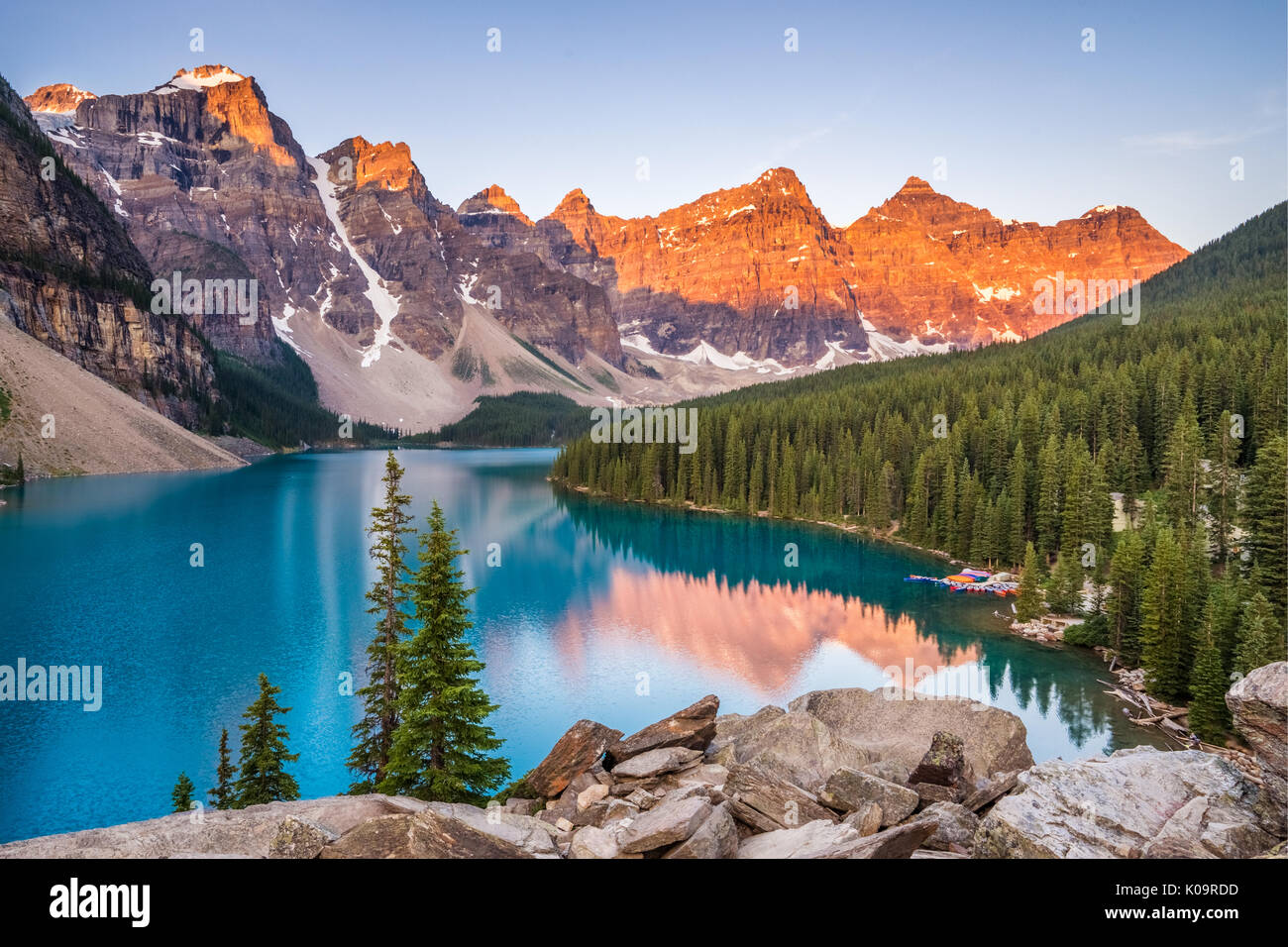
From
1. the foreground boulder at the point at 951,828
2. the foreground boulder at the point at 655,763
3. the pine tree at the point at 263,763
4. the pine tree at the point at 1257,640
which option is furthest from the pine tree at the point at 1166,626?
the pine tree at the point at 263,763

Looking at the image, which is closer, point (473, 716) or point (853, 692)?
point (473, 716)

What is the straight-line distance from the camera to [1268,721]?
9234mm

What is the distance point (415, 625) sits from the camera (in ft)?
135

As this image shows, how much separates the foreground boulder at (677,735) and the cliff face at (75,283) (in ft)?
460

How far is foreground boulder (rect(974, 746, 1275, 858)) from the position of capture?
369 inches

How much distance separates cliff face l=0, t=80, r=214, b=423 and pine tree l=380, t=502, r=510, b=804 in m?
136

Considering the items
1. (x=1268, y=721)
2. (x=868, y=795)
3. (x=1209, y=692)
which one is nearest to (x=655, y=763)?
(x=868, y=795)

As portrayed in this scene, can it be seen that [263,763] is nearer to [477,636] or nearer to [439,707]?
[439,707]

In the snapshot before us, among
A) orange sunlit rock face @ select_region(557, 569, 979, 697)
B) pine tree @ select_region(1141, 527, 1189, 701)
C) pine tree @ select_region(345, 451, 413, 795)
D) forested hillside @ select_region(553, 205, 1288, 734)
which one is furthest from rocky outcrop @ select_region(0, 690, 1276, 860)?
pine tree @ select_region(1141, 527, 1189, 701)

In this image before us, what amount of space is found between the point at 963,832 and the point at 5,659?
40617mm

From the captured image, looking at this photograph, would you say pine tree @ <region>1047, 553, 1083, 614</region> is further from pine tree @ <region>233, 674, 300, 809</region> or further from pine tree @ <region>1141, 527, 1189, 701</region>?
pine tree @ <region>233, 674, 300, 809</region>

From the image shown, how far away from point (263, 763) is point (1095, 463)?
63223mm
